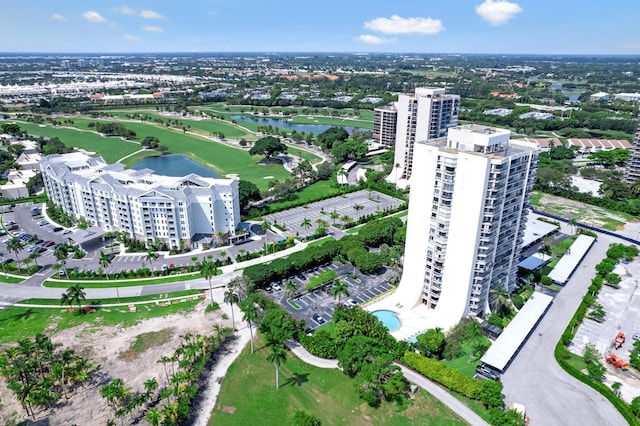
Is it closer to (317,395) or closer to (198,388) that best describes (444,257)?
(317,395)

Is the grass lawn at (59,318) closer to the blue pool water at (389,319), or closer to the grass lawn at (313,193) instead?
the blue pool water at (389,319)

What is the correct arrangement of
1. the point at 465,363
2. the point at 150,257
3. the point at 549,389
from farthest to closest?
1. the point at 150,257
2. the point at 465,363
3. the point at 549,389

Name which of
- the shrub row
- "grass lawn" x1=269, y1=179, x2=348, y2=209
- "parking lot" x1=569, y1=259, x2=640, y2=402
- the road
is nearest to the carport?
the road

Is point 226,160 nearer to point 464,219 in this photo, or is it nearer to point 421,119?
point 421,119

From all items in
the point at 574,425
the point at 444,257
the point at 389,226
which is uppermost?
the point at 444,257

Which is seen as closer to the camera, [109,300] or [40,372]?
[40,372]

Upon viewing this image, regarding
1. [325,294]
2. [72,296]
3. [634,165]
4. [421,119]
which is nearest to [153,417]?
[72,296]

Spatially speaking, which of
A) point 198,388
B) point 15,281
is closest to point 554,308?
point 198,388
